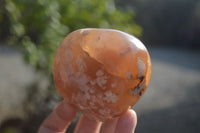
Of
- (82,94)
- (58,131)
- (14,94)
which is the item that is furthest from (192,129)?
(14,94)

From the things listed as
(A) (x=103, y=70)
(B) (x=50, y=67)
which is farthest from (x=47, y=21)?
(A) (x=103, y=70)

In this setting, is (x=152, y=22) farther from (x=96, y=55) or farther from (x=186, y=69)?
(x=96, y=55)

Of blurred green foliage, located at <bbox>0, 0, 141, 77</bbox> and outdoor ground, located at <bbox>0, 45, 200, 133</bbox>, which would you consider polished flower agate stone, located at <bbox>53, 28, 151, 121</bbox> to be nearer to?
blurred green foliage, located at <bbox>0, 0, 141, 77</bbox>

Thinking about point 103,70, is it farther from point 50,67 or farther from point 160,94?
point 160,94

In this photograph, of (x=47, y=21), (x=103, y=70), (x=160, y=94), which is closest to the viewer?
(x=103, y=70)

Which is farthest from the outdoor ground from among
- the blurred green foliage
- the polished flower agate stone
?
the polished flower agate stone

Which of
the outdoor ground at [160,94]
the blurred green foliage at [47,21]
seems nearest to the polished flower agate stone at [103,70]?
the blurred green foliage at [47,21]
